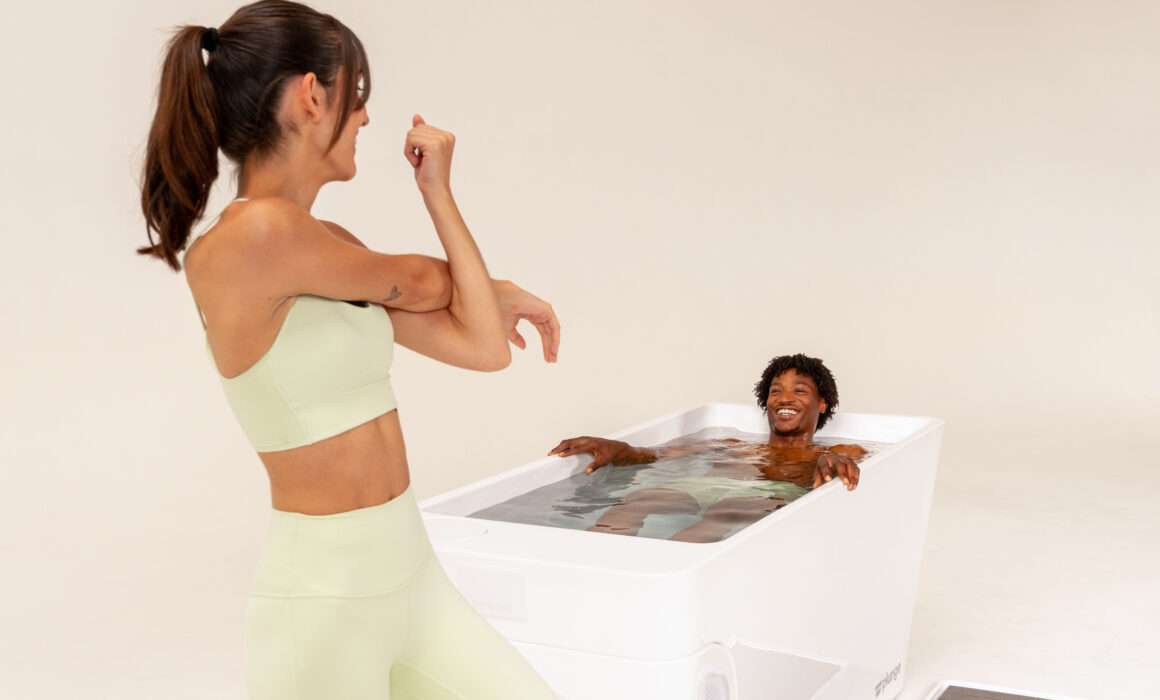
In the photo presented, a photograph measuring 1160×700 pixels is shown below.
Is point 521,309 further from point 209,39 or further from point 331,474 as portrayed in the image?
point 209,39

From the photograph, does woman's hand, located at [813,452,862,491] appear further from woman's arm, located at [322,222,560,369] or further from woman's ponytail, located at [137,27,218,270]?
woman's ponytail, located at [137,27,218,270]

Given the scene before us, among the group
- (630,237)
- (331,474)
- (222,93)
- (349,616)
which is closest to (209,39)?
(222,93)

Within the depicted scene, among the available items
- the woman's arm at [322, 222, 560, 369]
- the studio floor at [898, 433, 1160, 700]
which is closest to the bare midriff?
the woman's arm at [322, 222, 560, 369]

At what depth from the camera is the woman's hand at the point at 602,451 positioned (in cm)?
271

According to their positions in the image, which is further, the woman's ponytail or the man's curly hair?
the man's curly hair

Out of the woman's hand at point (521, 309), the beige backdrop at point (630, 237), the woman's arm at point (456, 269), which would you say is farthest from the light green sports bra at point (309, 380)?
the beige backdrop at point (630, 237)

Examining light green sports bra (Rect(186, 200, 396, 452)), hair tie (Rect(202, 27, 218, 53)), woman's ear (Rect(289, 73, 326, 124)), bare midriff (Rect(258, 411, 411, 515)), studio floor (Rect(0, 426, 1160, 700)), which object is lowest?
studio floor (Rect(0, 426, 1160, 700))

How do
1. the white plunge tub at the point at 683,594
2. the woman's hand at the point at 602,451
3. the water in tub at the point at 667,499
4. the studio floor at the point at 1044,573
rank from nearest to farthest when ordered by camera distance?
the white plunge tub at the point at 683,594 < the water in tub at the point at 667,499 < the woman's hand at the point at 602,451 < the studio floor at the point at 1044,573

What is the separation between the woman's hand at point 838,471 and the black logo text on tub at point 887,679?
0.68 m

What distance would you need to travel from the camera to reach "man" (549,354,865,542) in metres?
2.39

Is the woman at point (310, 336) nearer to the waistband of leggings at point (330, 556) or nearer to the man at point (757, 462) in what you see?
the waistband of leggings at point (330, 556)

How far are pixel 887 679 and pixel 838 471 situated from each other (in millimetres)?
780

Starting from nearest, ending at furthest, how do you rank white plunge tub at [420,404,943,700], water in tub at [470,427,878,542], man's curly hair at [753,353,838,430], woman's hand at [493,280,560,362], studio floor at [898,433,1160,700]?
woman's hand at [493,280,560,362]
white plunge tub at [420,404,943,700]
water in tub at [470,427,878,542]
studio floor at [898,433,1160,700]
man's curly hair at [753,353,838,430]

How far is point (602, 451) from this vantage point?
2771mm
